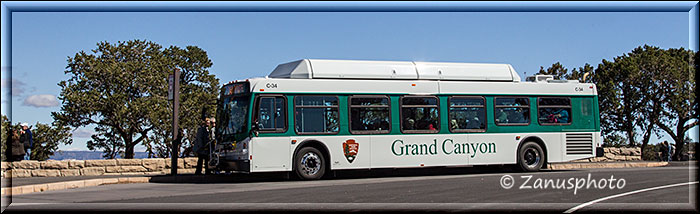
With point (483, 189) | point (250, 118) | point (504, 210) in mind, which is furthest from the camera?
point (250, 118)

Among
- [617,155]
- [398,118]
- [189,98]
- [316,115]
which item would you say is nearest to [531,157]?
[398,118]

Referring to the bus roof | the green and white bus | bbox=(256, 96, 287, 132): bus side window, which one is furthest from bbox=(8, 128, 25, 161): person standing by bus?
bbox=(256, 96, 287, 132): bus side window

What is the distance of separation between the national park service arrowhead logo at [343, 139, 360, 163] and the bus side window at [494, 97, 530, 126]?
13.3ft

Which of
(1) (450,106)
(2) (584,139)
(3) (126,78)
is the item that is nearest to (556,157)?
(2) (584,139)

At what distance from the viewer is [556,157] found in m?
20.2

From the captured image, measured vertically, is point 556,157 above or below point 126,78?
below

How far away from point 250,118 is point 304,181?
1.91 metres

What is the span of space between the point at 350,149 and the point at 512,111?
4.79 m

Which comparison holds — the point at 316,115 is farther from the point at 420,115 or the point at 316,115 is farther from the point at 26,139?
the point at 26,139

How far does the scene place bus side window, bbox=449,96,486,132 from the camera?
18969mm

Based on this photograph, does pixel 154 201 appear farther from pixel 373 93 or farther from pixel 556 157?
pixel 556 157

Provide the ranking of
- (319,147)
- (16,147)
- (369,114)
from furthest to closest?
(16,147), (369,114), (319,147)

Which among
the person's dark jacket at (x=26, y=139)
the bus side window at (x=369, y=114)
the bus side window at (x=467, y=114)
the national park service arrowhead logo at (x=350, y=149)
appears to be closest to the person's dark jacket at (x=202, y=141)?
the national park service arrowhead logo at (x=350, y=149)

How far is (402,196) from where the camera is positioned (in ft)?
41.5
